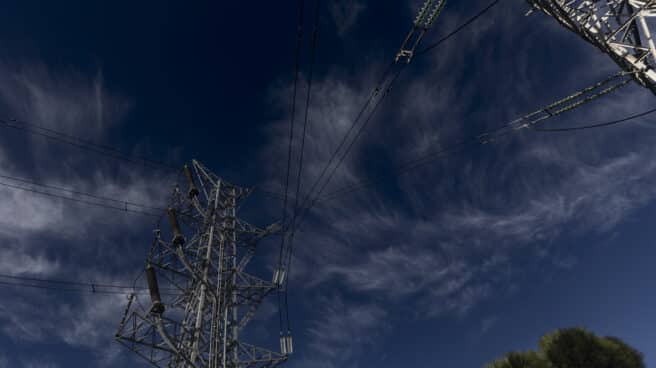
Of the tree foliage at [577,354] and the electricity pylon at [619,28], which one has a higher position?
the electricity pylon at [619,28]

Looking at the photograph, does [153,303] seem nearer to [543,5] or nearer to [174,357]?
[174,357]

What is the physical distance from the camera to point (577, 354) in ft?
44.9

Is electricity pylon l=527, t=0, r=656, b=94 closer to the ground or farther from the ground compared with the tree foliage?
farther from the ground

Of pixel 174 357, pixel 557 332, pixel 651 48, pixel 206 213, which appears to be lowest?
pixel 557 332

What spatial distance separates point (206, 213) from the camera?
23.7 metres

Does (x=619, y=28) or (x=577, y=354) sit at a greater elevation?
(x=619, y=28)

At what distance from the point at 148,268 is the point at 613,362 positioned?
2231 cm

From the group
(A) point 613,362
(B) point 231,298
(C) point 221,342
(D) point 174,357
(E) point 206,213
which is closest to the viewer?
(A) point 613,362

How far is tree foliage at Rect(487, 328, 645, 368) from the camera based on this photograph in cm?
1316

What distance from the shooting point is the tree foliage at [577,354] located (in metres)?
13.2

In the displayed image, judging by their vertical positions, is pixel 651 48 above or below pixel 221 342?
above

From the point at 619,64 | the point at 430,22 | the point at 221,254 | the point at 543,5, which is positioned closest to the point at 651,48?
the point at 619,64

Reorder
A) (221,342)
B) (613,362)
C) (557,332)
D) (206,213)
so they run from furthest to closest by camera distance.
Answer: (206,213) < (221,342) < (557,332) < (613,362)

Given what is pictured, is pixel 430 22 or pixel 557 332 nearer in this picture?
pixel 430 22
